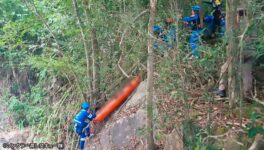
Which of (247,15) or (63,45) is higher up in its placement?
(247,15)

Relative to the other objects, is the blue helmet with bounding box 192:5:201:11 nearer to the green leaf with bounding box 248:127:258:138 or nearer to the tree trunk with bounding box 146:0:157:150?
the tree trunk with bounding box 146:0:157:150

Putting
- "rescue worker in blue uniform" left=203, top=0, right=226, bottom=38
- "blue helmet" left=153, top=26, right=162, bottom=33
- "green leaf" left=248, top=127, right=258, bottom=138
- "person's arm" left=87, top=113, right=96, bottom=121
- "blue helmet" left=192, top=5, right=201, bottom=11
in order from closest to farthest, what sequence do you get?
"green leaf" left=248, top=127, right=258, bottom=138, "blue helmet" left=153, top=26, right=162, bottom=33, "blue helmet" left=192, top=5, right=201, bottom=11, "rescue worker in blue uniform" left=203, top=0, right=226, bottom=38, "person's arm" left=87, top=113, right=96, bottom=121

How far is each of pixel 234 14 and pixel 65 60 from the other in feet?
14.3

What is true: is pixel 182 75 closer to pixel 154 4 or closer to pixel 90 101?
pixel 154 4

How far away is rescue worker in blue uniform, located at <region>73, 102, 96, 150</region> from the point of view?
7145mm

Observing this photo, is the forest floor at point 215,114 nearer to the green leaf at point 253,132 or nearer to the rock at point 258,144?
the rock at point 258,144

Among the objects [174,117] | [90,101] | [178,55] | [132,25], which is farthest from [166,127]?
[90,101]

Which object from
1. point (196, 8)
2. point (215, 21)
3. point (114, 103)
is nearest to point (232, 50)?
point (196, 8)

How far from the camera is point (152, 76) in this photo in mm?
4844

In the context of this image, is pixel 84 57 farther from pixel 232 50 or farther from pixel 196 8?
pixel 232 50

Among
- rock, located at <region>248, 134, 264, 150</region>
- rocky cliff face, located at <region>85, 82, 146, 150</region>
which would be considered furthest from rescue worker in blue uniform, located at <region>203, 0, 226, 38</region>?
rock, located at <region>248, 134, 264, 150</region>

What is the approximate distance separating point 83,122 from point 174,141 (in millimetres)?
2810

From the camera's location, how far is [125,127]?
6.77m

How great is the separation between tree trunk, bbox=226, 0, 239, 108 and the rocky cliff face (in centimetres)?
192
